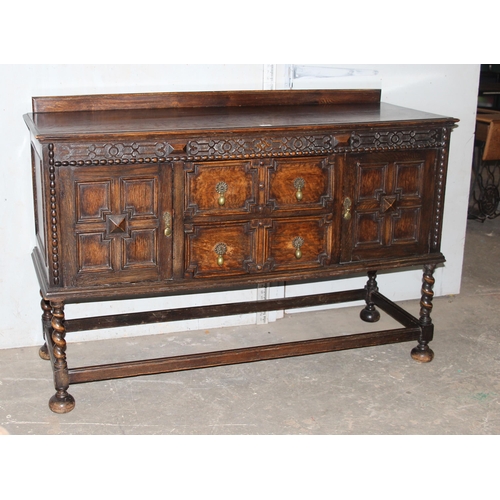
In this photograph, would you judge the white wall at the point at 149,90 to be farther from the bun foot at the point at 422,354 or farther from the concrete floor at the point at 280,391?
the bun foot at the point at 422,354

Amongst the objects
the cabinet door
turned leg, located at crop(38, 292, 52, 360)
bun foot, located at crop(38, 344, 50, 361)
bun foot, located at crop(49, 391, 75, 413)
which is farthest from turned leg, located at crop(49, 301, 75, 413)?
the cabinet door

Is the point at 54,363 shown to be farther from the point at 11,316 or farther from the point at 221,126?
the point at 221,126

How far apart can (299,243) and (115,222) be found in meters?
0.90

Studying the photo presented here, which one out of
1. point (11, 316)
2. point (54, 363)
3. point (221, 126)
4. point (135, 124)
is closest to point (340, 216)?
point (221, 126)

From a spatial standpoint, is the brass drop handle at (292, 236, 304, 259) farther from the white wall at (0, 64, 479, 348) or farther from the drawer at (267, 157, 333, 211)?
the white wall at (0, 64, 479, 348)

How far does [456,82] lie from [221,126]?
78.4 inches

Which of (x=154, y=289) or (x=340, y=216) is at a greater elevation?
(x=340, y=216)

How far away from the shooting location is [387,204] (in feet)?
12.8

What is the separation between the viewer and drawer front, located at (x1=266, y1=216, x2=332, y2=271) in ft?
12.3

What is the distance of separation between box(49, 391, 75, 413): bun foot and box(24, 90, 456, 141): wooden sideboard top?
1.24 meters

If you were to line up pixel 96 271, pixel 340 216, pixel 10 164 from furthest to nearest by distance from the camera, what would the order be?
pixel 10 164
pixel 340 216
pixel 96 271

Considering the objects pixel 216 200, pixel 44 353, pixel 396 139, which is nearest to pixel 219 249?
pixel 216 200

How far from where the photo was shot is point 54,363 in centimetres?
369

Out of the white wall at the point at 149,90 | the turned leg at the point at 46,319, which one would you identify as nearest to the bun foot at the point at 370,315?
the white wall at the point at 149,90
